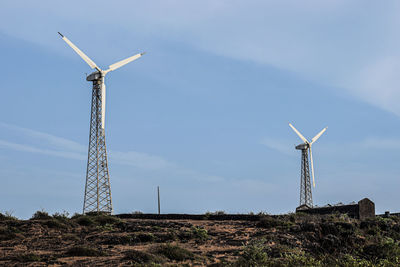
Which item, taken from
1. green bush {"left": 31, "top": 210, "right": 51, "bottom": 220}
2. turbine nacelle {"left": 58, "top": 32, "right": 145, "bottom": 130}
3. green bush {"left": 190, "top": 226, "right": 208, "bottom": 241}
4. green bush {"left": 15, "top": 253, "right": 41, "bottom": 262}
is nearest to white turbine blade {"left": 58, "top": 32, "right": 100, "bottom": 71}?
turbine nacelle {"left": 58, "top": 32, "right": 145, "bottom": 130}

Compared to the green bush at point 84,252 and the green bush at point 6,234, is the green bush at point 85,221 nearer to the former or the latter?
the green bush at point 6,234

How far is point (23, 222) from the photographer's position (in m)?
33.3

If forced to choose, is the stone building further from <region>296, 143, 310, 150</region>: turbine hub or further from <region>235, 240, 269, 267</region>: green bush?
<region>296, 143, 310, 150</region>: turbine hub

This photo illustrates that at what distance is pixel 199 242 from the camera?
2772 cm

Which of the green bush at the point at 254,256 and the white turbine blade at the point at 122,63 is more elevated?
the white turbine blade at the point at 122,63

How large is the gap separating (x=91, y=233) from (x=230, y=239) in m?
9.34

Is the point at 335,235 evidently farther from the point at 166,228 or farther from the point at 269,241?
the point at 166,228

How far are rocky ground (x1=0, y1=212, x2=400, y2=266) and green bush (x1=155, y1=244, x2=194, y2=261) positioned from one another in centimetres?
5

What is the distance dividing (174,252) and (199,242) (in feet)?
12.3

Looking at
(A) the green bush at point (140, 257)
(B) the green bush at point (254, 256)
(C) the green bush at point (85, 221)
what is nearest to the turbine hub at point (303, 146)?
(C) the green bush at point (85, 221)

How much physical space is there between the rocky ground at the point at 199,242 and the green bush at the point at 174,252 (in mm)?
53

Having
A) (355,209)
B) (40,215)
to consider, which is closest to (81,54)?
(40,215)

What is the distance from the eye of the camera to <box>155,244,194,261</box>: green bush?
23.9 m

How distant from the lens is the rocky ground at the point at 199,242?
76.6 feet
